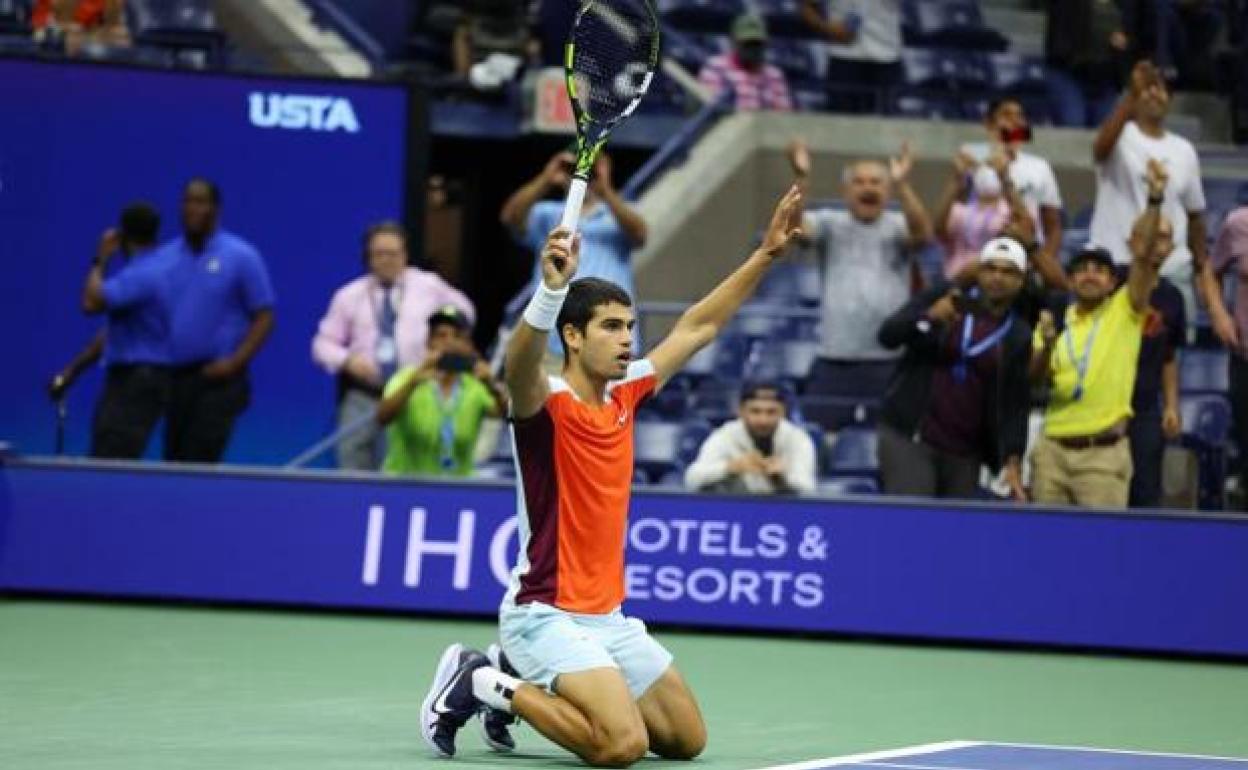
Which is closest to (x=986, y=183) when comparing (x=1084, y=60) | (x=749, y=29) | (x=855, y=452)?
(x=855, y=452)

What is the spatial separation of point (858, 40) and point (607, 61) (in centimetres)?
1346

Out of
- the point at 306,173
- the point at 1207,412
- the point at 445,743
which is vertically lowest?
the point at 445,743

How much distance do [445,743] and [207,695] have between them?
183cm

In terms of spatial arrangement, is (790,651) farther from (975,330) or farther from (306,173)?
(306,173)

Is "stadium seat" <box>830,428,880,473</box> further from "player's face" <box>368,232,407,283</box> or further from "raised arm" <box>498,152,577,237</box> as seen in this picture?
"player's face" <box>368,232,407,283</box>

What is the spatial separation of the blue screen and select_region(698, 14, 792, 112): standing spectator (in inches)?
125

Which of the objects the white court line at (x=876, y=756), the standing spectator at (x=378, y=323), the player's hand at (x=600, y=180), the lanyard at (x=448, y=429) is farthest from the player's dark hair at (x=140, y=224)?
the white court line at (x=876, y=756)

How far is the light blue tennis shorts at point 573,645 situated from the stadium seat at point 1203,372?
8.35m

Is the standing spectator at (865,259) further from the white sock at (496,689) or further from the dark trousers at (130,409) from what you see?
the white sock at (496,689)

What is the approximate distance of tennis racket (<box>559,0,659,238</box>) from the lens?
9.05m

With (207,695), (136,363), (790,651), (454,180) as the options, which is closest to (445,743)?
(207,695)

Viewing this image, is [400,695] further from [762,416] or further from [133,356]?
[133,356]

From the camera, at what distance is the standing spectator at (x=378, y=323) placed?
52.1 feet

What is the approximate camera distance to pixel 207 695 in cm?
1073
